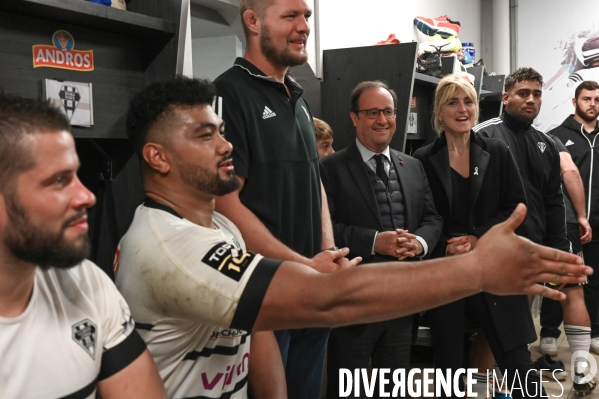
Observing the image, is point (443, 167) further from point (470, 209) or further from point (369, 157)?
point (369, 157)

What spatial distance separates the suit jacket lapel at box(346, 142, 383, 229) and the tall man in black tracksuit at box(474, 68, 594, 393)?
1112 millimetres

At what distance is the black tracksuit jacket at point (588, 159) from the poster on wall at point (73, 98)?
3.98m

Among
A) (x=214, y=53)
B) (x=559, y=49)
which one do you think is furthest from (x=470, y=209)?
(x=559, y=49)

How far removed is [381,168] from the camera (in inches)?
119

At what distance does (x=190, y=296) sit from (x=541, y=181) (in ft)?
9.38

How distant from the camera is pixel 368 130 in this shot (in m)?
3.04

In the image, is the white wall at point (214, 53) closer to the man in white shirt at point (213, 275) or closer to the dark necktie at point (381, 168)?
the dark necktie at point (381, 168)

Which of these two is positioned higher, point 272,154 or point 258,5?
point 258,5

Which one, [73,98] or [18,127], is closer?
[18,127]

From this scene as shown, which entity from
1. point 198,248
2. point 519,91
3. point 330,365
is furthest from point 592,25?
point 198,248

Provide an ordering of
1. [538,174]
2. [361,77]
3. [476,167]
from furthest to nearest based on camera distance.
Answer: [361,77]
[538,174]
[476,167]

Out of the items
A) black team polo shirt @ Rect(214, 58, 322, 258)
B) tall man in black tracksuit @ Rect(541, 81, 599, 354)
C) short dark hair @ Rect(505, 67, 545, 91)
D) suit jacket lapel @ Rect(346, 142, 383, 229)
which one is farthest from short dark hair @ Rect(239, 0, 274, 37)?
tall man in black tracksuit @ Rect(541, 81, 599, 354)

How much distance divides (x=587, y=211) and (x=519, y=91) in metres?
→ 1.46

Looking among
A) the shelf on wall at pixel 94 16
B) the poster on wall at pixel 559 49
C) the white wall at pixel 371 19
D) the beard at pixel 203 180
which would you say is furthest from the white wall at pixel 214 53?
the poster on wall at pixel 559 49
